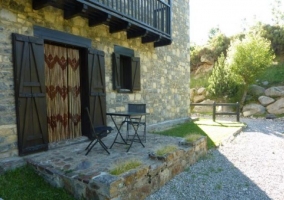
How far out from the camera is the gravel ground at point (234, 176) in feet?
11.6

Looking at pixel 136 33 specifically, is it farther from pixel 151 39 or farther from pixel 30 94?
pixel 30 94

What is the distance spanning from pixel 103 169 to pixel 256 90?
543 inches

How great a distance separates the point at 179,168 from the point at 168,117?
4.46m

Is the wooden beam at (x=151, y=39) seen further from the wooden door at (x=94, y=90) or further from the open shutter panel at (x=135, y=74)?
the wooden door at (x=94, y=90)

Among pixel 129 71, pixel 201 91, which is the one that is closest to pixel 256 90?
pixel 201 91

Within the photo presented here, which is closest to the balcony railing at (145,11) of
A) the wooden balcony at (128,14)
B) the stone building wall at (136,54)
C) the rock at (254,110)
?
the wooden balcony at (128,14)

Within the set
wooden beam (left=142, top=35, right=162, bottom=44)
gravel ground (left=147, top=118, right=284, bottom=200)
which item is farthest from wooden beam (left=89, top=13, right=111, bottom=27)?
gravel ground (left=147, top=118, right=284, bottom=200)

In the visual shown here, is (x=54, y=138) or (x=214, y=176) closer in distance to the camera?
(x=214, y=176)

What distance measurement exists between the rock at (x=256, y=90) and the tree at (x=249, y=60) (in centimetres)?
76

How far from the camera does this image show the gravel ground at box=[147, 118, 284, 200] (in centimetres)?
353

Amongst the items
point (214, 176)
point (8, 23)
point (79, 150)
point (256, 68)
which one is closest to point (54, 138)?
point (79, 150)

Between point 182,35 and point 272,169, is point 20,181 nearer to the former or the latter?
point 272,169

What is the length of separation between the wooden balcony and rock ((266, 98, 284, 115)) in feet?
29.0

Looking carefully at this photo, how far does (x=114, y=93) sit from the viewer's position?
614cm
